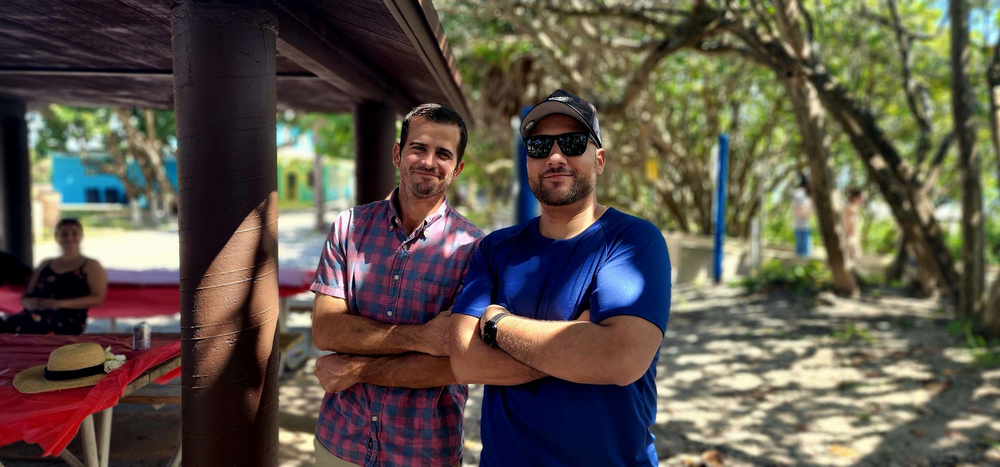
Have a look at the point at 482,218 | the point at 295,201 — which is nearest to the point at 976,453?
the point at 482,218

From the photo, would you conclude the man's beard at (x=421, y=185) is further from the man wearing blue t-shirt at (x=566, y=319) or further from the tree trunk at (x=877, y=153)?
the tree trunk at (x=877, y=153)

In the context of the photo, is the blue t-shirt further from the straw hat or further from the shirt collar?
the straw hat

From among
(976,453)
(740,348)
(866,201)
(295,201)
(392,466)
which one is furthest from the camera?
(295,201)

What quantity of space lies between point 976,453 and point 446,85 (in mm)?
4617

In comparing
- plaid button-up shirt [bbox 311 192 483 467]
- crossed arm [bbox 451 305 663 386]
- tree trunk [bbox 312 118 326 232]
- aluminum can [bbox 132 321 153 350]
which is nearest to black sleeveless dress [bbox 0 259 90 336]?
aluminum can [bbox 132 321 153 350]

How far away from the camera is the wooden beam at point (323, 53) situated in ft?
9.07

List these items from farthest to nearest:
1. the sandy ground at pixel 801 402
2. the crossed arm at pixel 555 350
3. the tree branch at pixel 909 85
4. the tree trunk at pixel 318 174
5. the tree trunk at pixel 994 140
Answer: the tree trunk at pixel 318 174 → the tree branch at pixel 909 85 → the tree trunk at pixel 994 140 → the sandy ground at pixel 801 402 → the crossed arm at pixel 555 350

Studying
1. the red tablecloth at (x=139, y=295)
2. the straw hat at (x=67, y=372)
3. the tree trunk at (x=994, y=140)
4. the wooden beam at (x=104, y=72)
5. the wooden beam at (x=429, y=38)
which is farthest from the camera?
the tree trunk at (x=994, y=140)

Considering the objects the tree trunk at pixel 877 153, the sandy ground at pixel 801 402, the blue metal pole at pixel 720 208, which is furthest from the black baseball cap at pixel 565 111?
the blue metal pole at pixel 720 208

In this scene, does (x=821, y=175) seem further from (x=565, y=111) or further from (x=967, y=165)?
(x=565, y=111)

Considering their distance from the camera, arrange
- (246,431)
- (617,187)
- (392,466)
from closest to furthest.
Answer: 1. (392,466)
2. (246,431)
3. (617,187)

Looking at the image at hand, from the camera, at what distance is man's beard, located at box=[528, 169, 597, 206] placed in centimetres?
217

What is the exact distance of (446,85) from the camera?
4.27 meters

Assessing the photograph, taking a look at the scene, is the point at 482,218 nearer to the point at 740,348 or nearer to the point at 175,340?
the point at 740,348
